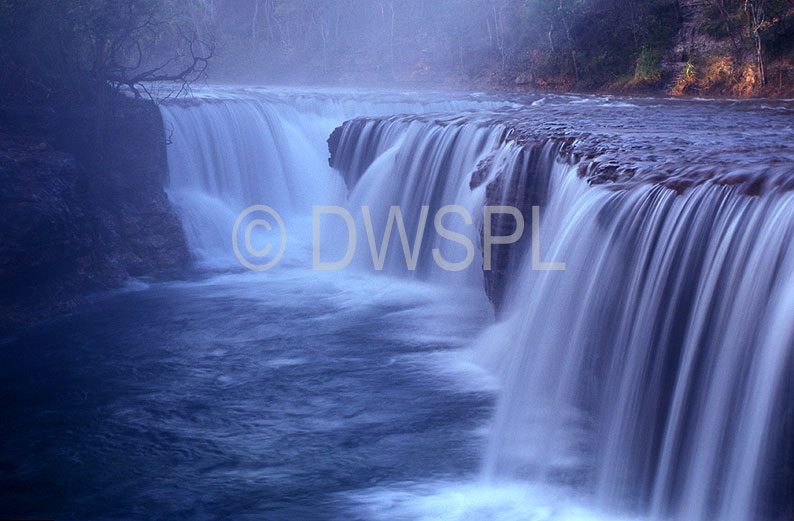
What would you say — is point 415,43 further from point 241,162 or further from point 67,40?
point 67,40

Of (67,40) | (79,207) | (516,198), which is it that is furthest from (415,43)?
(516,198)

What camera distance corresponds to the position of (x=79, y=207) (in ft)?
44.2

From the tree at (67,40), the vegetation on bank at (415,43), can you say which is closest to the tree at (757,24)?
the vegetation on bank at (415,43)

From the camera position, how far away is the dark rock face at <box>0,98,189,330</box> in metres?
12.2

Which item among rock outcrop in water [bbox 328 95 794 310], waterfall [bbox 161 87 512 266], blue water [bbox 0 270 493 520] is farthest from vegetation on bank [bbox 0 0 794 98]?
rock outcrop in water [bbox 328 95 794 310]

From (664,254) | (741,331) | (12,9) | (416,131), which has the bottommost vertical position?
(741,331)

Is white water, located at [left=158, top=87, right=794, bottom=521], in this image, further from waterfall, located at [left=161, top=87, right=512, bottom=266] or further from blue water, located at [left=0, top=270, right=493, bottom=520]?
waterfall, located at [left=161, top=87, right=512, bottom=266]

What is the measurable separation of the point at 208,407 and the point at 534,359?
3.92 meters

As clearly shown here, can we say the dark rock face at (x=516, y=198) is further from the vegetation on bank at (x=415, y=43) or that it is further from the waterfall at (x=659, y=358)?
the vegetation on bank at (x=415, y=43)

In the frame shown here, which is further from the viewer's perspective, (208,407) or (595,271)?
(208,407)

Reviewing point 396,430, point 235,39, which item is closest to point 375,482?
point 396,430

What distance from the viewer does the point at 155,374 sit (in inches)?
399

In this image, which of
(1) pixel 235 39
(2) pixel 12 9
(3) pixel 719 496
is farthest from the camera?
(1) pixel 235 39

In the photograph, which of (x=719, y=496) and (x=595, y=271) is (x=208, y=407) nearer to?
(x=595, y=271)
